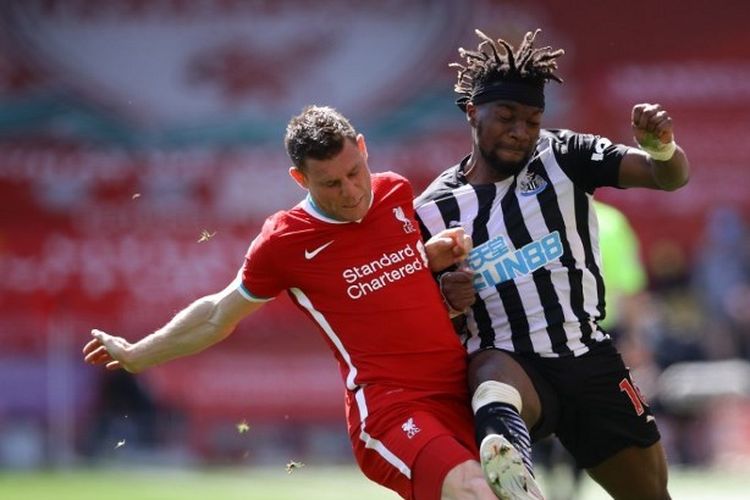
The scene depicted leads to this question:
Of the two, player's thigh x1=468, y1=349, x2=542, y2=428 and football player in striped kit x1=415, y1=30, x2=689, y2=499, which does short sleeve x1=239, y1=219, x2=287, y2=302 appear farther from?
player's thigh x1=468, y1=349, x2=542, y2=428

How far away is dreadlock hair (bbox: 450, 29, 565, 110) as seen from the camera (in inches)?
245

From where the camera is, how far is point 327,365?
15141 mm

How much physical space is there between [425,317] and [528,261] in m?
0.50

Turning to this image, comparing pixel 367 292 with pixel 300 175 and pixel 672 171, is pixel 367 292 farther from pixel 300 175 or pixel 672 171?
pixel 672 171

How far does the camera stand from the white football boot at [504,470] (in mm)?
5453

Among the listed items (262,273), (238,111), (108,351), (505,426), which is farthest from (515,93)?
(238,111)

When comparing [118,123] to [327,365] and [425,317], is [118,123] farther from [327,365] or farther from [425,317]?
[425,317]

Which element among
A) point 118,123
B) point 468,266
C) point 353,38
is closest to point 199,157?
point 118,123

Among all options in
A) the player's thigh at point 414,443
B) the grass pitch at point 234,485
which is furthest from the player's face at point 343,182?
the grass pitch at point 234,485

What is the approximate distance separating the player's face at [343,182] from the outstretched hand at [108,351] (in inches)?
42.9

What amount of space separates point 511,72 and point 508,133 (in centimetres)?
26

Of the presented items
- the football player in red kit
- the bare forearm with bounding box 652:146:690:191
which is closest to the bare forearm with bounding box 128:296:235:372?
the football player in red kit

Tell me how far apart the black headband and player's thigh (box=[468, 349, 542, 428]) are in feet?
3.29

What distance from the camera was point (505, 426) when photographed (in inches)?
222
